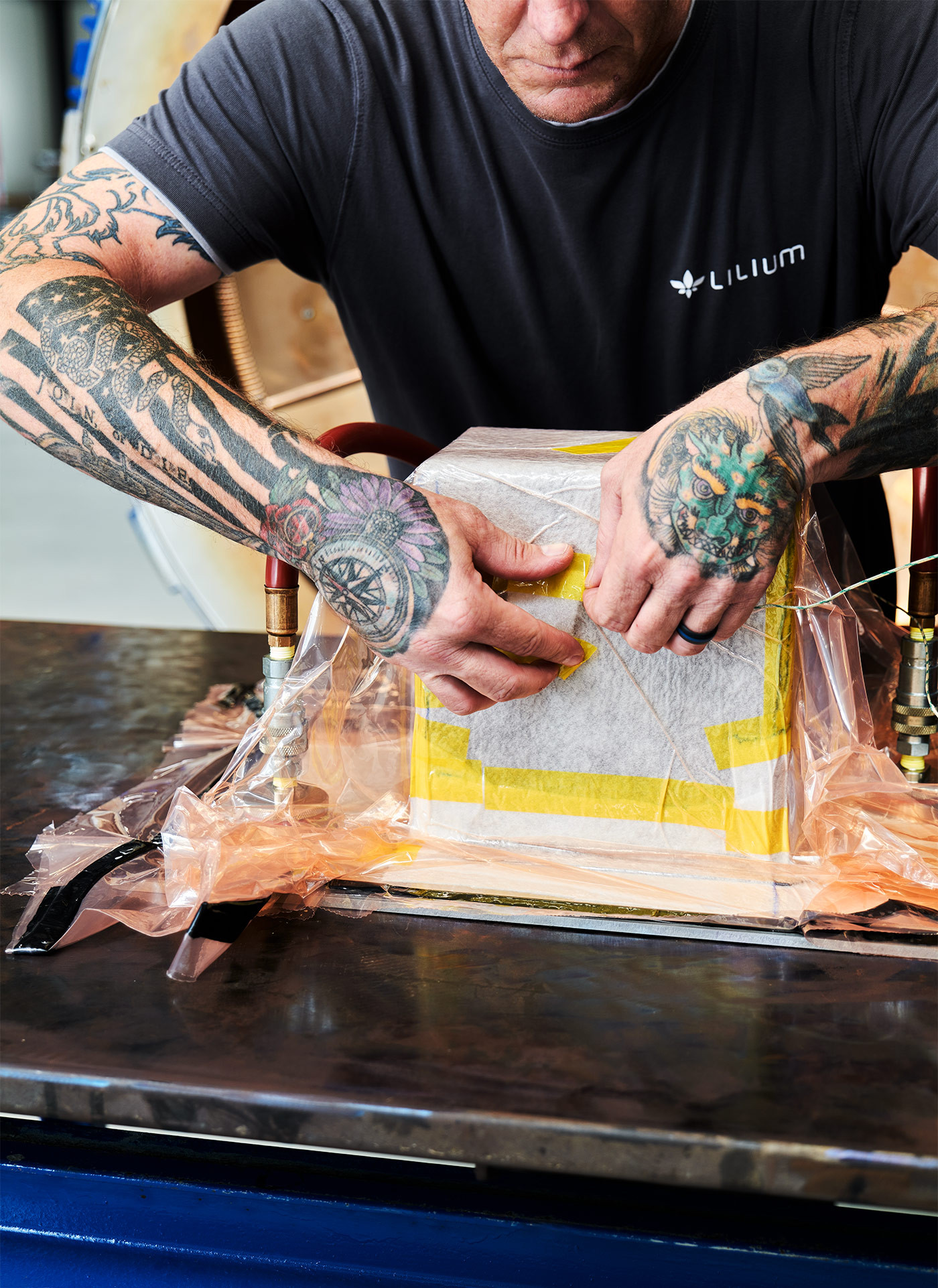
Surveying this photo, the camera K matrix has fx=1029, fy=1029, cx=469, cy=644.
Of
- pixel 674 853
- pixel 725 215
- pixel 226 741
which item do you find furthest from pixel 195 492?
pixel 725 215

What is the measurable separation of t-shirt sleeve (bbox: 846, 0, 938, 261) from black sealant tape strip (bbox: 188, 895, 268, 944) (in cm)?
77

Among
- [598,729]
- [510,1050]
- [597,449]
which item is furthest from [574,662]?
→ [510,1050]

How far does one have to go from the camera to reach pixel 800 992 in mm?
544

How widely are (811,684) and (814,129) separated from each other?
0.55m

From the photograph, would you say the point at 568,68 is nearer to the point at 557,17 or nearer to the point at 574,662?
the point at 557,17

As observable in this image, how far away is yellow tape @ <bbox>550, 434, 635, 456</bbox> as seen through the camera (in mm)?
688

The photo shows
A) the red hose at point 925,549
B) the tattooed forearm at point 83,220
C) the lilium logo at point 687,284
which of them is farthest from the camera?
the lilium logo at point 687,284

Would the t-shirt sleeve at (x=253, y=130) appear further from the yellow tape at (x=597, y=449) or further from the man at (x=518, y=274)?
the yellow tape at (x=597, y=449)

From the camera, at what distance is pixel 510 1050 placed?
1.62 ft

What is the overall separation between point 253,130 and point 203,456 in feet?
1.26

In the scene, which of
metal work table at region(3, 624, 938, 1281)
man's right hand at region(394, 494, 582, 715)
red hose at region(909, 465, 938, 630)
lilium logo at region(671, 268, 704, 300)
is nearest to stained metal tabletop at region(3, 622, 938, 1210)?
metal work table at region(3, 624, 938, 1281)

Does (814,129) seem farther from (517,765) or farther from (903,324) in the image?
(517,765)

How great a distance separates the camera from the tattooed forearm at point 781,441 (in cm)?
61

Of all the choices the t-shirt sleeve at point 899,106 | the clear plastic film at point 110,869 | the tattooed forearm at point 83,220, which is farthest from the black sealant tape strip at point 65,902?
the t-shirt sleeve at point 899,106
